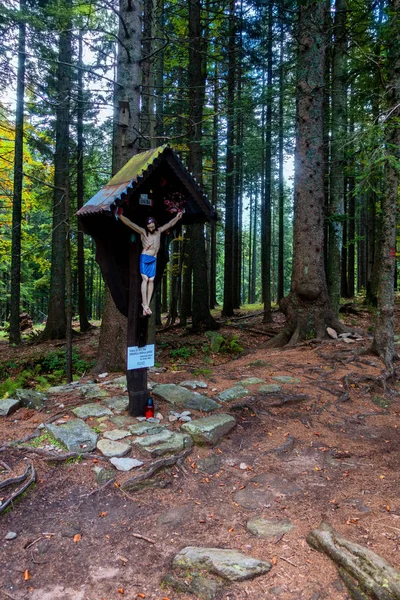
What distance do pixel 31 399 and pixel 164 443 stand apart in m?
2.22

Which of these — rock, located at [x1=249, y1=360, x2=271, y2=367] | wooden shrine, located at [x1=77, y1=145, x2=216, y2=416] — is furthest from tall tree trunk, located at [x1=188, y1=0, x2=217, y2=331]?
wooden shrine, located at [x1=77, y1=145, x2=216, y2=416]

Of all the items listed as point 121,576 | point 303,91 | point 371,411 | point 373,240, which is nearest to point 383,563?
point 121,576

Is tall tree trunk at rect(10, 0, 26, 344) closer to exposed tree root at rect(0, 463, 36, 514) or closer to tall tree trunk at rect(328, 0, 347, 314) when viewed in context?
tall tree trunk at rect(328, 0, 347, 314)

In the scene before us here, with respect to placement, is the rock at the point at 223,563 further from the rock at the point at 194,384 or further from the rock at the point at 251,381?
the rock at the point at 251,381

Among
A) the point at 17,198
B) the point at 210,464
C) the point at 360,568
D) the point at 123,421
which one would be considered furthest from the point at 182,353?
the point at 17,198

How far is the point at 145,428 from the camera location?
4484 mm

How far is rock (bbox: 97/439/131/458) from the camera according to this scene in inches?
156

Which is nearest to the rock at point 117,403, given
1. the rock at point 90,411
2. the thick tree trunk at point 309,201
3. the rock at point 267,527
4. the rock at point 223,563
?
the rock at point 90,411

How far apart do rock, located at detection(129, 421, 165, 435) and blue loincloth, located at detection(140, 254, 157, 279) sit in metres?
1.83

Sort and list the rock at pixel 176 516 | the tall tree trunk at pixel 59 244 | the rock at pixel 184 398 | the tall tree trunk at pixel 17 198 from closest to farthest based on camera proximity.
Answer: the rock at pixel 176 516 → the rock at pixel 184 398 → the tall tree trunk at pixel 17 198 → the tall tree trunk at pixel 59 244

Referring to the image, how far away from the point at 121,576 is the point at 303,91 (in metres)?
10.1

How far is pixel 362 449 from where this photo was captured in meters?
4.48

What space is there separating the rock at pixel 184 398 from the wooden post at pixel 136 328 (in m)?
0.63

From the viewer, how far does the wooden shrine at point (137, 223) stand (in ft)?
15.1
